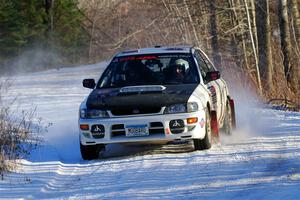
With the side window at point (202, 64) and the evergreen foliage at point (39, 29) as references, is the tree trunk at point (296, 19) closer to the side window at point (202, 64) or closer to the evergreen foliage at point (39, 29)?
the side window at point (202, 64)

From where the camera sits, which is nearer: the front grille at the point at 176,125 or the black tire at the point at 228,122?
the front grille at the point at 176,125

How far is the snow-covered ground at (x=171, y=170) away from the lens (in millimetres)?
7348

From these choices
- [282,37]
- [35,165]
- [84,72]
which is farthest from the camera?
[84,72]

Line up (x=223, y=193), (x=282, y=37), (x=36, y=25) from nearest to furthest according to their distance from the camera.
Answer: (x=223, y=193), (x=282, y=37), (x=36, y=25)

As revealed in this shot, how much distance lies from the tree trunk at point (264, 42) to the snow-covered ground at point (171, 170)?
27.0ft

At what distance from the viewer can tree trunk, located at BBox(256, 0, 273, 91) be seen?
21.5m

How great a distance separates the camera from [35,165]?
9781 millimetres

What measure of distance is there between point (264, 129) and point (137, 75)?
9.02 ft

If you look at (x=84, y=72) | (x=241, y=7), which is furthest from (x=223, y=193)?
(x=84, y=72)

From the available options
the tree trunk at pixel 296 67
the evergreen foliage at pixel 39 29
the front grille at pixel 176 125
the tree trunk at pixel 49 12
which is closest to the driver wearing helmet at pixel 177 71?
the front grille at pixel 176 125

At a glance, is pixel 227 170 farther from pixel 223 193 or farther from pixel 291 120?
pixel 291 120

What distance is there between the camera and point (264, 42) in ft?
72.5

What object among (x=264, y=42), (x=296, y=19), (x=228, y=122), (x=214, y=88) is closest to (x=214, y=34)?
(x=296, y=19)

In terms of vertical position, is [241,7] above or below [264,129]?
above
